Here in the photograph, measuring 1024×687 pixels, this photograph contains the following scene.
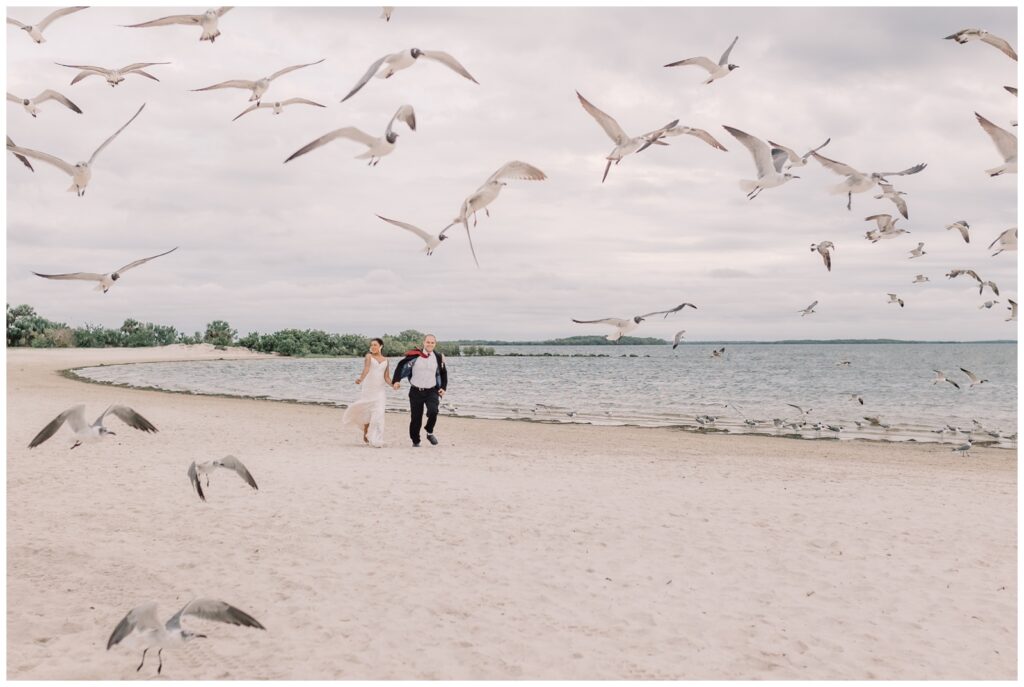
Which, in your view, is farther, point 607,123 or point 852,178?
point 852,178

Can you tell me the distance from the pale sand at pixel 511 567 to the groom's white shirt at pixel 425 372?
1.55 meters

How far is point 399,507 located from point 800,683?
597cm

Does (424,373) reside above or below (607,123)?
below

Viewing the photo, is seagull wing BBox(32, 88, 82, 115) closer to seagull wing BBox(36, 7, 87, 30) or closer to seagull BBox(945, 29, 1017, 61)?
seagull wing BBox(36, 7, 87, 30)

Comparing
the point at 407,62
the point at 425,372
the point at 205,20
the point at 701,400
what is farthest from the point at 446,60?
the point at 701,400

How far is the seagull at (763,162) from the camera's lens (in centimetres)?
866

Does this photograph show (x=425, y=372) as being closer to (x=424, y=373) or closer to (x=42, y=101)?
(x=424, y=373)

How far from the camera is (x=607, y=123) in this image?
25.2 feet

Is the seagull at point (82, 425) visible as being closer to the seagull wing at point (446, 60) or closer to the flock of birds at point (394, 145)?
the flock of birds at point (394, 145)

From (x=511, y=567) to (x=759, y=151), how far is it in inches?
200

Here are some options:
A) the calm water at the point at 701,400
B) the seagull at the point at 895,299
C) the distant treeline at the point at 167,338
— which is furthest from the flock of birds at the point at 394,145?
the distant treeline at the point at 167,338

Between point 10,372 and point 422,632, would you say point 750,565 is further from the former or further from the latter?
point 10,372

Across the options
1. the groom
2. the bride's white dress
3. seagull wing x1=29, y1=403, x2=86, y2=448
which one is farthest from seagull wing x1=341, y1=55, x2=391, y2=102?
the bride's white dress

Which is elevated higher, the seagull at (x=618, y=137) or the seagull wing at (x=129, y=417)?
the seagull at (x=618, y=137)
